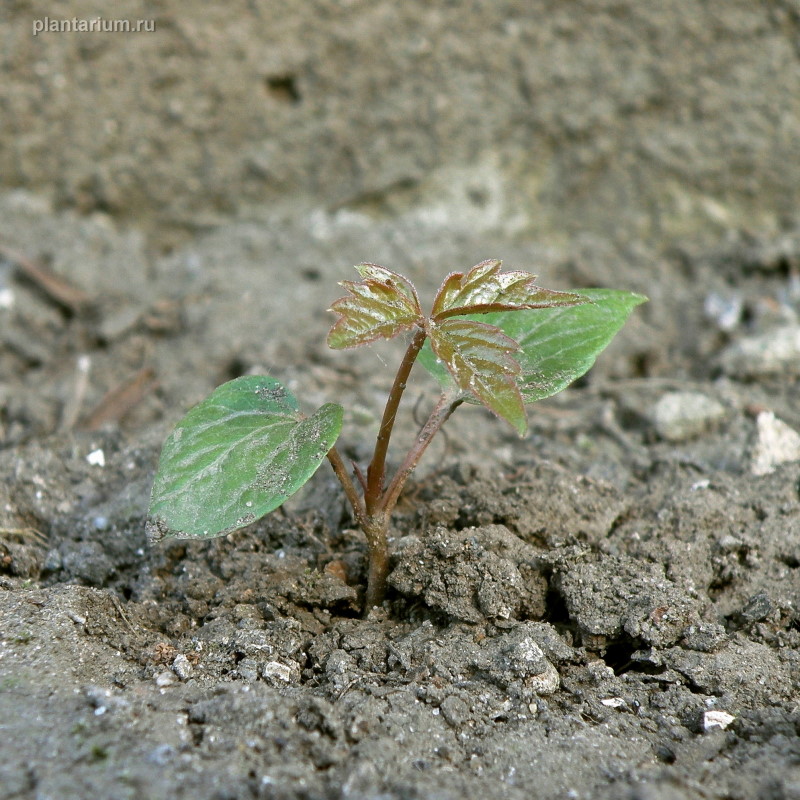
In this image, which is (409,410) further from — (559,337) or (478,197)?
(478,197)

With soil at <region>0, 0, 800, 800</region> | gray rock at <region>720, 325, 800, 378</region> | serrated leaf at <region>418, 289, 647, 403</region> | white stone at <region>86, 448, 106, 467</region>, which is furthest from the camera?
gray rock at <region>720, 325, 800, 378</region>

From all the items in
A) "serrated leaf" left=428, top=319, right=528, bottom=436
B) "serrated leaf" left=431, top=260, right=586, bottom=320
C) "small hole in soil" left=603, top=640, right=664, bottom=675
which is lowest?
"small hole in soil" left=603, top=640, right=664, bottom=675

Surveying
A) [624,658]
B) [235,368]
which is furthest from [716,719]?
[235,368]

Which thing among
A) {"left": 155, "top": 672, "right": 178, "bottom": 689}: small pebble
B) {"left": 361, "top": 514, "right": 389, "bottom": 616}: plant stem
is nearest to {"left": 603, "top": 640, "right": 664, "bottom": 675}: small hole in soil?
{"left": 361, "top": 514, "right": 389, "bottom": 616}: plant stem

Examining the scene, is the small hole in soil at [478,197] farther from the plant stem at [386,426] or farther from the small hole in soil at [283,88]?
the plant stem at [386,426]

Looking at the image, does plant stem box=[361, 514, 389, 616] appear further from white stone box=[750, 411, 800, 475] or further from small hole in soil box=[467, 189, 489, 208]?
small hole in soil box=[467, 189, 489, 208]

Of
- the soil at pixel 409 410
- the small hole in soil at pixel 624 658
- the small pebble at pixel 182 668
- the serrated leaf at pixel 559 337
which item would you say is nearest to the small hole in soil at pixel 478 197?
the soil at pixel 409 410
